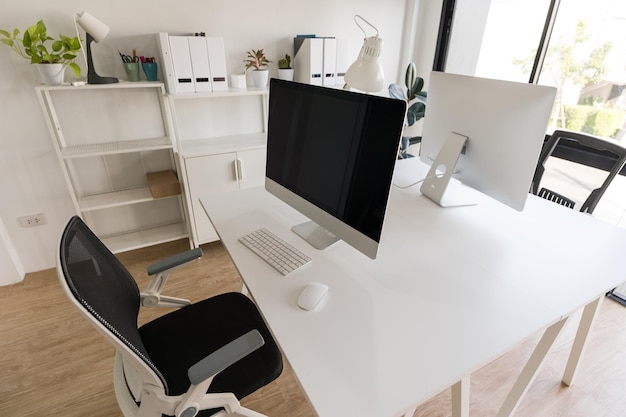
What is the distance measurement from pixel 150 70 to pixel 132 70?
0.10 metres

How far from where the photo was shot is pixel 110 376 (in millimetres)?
1653

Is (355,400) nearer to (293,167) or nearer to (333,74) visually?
(293,167)

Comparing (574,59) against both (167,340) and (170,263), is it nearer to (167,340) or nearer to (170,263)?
(170,263)

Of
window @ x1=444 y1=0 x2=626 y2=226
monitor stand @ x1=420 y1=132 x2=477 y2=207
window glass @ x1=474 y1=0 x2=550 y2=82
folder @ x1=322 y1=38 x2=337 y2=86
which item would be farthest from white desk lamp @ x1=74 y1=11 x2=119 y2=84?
window glass @ x1=474 y1=0 x2=550 y2=82

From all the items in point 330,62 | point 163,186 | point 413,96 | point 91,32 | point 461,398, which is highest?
point 91,32

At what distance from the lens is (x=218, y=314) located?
1304 mm

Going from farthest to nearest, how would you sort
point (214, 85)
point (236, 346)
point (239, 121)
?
point (239, 121) → point (214, 85) → point (236, 346)

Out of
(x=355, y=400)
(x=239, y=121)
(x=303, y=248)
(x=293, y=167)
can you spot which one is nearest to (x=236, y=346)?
(x=355, y=400)

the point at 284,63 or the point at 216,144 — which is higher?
the point at 284,63

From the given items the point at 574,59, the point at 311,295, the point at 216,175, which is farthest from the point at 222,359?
the point at 574,59

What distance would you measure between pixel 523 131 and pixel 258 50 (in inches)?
75.2

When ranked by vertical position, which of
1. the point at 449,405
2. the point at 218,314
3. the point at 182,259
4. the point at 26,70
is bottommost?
the point at 449,405

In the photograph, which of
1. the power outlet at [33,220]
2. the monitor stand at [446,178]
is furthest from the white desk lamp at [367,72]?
the power outlet at [33,220]

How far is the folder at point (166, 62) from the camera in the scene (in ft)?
6.49
